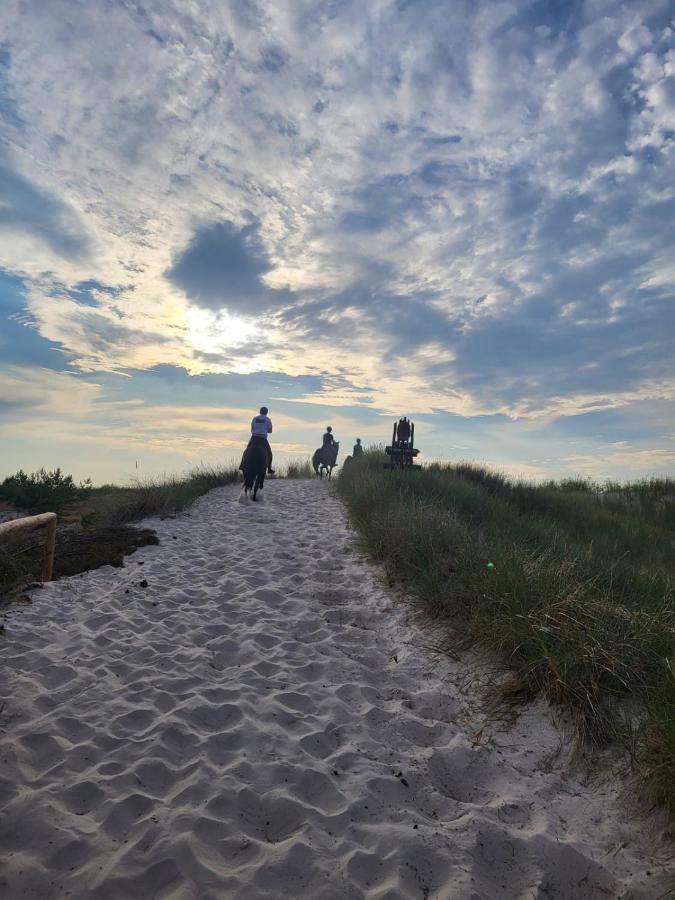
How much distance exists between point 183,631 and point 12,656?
1589 millimetres

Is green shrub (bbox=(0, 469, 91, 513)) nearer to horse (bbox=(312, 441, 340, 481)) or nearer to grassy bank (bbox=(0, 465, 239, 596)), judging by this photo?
grassy bank (bbox=(0, 465, 239, 596))

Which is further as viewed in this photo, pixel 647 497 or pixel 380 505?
pixel 647 497

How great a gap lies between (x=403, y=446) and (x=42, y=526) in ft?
43.1

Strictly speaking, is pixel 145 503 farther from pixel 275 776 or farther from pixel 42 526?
pixel 275 776

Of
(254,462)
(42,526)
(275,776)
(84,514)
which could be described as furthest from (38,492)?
(275,776)

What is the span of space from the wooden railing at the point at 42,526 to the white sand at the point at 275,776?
932 millimetres

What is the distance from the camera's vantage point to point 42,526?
6922mm

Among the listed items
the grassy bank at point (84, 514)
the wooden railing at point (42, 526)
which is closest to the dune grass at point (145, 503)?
the grassy bank at point (84, 514)

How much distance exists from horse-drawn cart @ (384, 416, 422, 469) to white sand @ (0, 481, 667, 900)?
40.3ft

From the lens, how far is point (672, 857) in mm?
2777

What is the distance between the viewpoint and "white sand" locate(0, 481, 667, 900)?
269 centimetres

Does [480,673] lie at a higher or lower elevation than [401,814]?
higher

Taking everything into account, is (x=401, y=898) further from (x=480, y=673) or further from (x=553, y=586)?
(x=553, y=586)

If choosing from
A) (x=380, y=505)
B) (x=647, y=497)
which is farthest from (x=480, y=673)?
(x=647, y=497)
